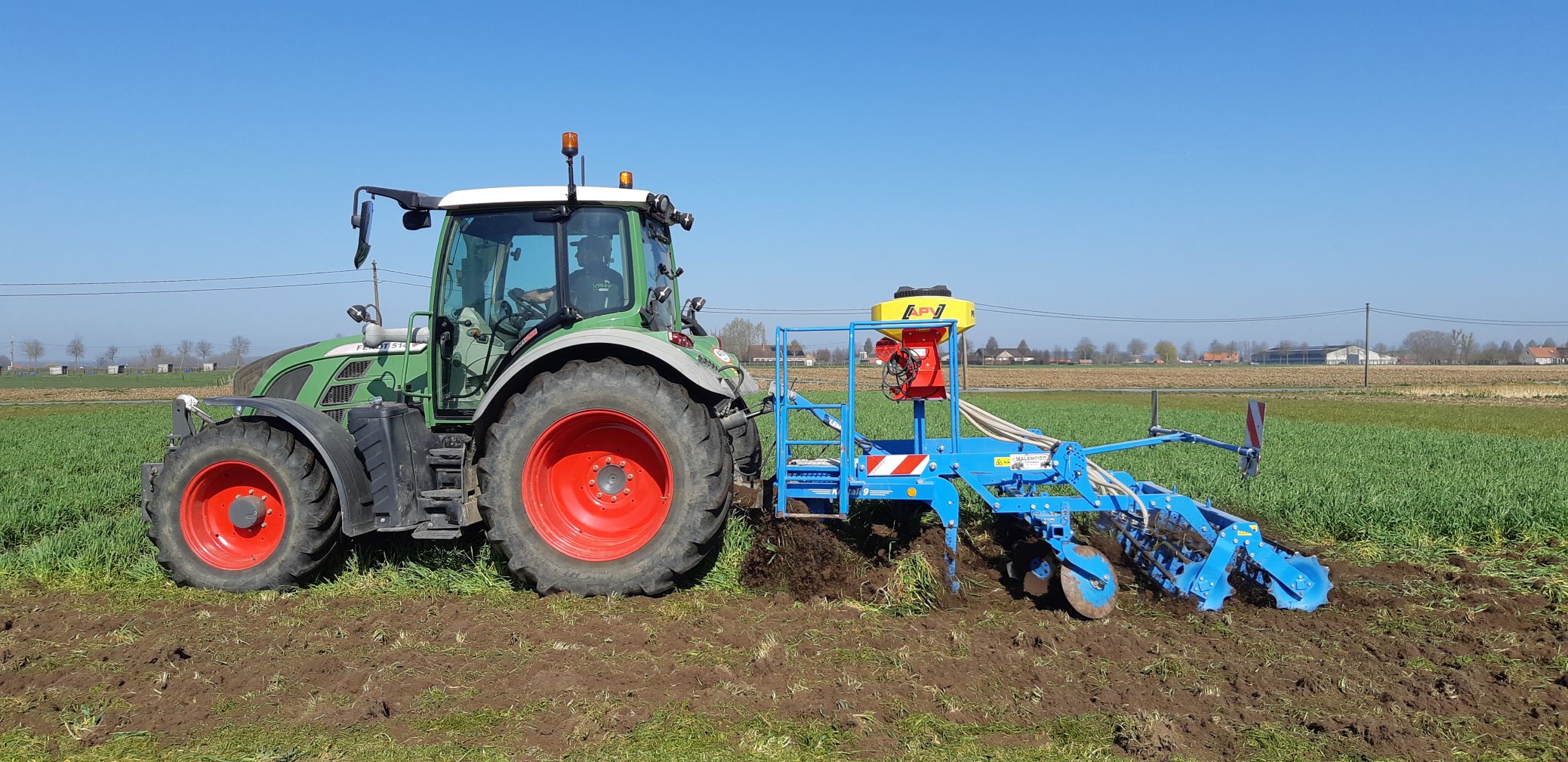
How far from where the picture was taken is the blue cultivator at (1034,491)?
4.71 metres

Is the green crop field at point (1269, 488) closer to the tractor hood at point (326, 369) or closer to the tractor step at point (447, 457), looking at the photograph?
the tractor step at point (447, 457)

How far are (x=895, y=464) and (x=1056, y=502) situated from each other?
89 cm

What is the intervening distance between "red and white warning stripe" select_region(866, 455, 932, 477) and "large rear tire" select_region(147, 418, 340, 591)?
3165 mm

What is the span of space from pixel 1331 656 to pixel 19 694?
19.0 ft

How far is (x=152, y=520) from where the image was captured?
17.4ft

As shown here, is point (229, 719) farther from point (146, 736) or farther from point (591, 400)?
point (591, 400)

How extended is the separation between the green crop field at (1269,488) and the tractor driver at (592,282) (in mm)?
1746

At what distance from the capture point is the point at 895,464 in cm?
495

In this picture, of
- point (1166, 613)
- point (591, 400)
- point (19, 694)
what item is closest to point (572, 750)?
point (591, 400)

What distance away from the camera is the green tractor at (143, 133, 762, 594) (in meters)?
4.85

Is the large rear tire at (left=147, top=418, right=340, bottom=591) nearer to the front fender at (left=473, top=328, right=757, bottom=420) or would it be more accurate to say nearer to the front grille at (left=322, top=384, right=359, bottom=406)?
the front grille at (left=322, top=384, right=359, bottom=406)

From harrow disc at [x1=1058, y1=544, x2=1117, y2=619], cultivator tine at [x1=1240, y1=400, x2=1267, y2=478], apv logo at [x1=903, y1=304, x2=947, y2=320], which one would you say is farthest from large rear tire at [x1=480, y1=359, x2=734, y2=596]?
cultivator tine at [x1=1240, y1=400, x2=1267, y2=478]

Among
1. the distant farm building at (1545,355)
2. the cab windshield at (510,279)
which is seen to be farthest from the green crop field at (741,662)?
the distant farm building at (1545,355)

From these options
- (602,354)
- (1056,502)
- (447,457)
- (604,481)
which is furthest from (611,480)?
(1056,502)
